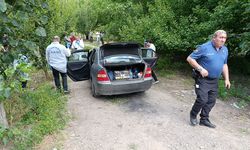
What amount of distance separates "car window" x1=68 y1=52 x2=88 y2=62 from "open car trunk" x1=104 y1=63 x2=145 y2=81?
178 centimetres

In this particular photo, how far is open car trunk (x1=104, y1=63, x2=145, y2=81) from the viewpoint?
7477 mm

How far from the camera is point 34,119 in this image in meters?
5.95

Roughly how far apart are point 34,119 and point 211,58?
13.1 feet

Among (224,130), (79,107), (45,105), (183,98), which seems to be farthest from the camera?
(183,98)

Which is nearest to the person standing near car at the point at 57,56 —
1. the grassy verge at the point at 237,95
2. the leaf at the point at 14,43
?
the leaf at the point at 14,43

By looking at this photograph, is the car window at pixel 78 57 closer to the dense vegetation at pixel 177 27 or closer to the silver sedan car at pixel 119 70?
the silver sedan car at pixel 119 70

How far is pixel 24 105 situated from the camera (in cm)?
620

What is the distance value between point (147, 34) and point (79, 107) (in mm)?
5950

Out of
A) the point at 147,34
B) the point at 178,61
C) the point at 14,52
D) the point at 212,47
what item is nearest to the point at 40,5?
the point at 14,52

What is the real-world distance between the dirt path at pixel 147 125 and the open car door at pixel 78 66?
746mm

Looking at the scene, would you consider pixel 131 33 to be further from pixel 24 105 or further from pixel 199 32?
pixel 24 105

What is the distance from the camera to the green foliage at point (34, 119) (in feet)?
15.8

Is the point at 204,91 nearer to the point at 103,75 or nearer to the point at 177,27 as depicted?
the point at 103,75

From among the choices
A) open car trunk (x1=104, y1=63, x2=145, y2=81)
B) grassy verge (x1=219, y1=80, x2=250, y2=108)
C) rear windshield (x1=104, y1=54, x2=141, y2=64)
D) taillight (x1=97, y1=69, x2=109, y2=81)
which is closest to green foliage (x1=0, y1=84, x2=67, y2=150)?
taillight (x1=97, y1=69, x2=109, y2=81)
